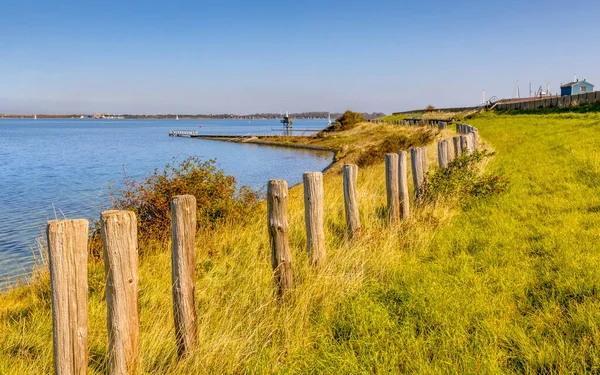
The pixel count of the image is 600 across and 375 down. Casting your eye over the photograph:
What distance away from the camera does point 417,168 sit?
349 inches

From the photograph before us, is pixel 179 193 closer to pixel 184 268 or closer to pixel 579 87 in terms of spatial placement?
pixel 184 268

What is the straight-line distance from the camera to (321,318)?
14.4 ft

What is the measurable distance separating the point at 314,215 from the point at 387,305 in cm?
148

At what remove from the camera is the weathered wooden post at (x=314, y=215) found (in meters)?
5.45

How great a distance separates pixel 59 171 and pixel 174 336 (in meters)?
35.6

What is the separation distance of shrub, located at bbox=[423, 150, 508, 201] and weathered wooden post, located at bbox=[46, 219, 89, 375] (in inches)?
280

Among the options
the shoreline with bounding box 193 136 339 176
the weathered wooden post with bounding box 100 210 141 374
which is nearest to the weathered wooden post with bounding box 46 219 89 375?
the weathered wooden post with bounding box 100 210 141 374

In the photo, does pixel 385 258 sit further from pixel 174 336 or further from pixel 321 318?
pixel 174 336

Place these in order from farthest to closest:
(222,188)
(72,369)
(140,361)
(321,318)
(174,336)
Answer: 1. (222,188)
2. (321,318)
3. (174,336)
4. (140,361)
5. (72,369)

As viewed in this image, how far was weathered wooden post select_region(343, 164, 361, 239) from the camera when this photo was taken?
6488 mm

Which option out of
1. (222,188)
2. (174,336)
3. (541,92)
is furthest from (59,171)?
(541,92)

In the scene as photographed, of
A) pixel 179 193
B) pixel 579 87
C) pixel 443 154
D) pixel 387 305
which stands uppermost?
pixel 579 87

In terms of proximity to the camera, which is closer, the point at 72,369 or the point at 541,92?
the point at 72,369

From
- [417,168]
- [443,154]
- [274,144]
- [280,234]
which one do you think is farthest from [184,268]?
[274,144]
